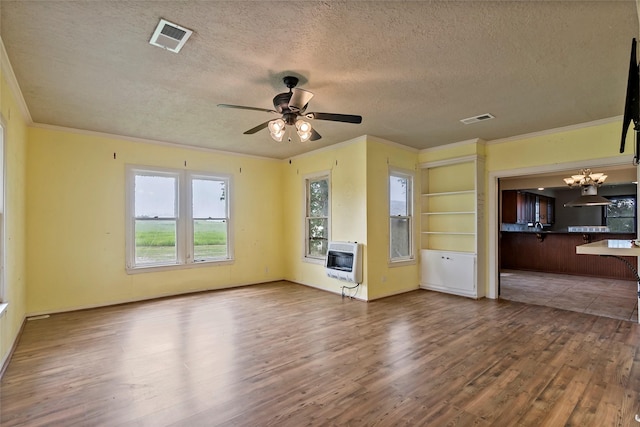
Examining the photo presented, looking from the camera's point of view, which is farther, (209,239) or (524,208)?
(524,208)

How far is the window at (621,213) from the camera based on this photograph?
961 centimetres

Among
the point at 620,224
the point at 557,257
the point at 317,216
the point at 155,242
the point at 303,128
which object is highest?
the point at 303,128

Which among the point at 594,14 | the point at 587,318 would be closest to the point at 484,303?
the point at 587,318

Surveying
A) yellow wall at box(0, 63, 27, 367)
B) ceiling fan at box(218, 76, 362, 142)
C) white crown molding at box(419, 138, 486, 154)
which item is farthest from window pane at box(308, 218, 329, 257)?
yellow wall at box(0, 63, 27, 367)

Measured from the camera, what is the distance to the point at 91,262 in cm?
486

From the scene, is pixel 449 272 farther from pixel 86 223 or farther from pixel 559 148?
pixel 86 223

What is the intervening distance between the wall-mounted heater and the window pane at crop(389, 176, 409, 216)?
103cm

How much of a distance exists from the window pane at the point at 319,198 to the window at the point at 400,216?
3.96ft

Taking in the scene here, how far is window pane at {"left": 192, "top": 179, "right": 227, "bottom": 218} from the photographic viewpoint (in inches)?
235

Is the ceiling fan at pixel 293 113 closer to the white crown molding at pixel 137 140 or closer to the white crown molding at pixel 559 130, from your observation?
the white crown molding at pixel 137 140

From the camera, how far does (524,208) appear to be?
9781 millimetres

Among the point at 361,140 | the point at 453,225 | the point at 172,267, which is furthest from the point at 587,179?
the point at 172,267

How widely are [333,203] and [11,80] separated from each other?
4333mm

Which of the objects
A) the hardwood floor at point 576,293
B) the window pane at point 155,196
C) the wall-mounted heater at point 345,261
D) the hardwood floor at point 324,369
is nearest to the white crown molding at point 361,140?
Answer: the wall-mounted heater at point 345,261
